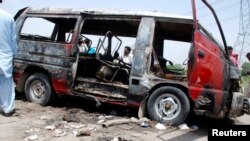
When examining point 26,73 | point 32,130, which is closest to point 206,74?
point 32,130

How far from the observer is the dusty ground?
5730mm

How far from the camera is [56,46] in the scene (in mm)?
7738

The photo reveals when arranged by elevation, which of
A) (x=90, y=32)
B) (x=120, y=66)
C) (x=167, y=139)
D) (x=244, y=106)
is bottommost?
(x=167, y=139)

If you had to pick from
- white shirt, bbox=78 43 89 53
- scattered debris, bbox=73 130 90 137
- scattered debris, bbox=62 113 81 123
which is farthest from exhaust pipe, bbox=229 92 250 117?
white shirt, bbox=78 43 89 53

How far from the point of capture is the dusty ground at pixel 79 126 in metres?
5.73

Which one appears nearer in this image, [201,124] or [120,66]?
[201,124]

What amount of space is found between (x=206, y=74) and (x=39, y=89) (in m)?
3.65

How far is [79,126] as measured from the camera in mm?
6305

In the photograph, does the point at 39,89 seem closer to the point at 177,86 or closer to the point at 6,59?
the point at 6,59

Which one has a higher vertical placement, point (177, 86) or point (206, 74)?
point (206, 74)

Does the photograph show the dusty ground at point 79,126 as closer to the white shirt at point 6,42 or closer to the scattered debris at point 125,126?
the scattered debris at point 125,126

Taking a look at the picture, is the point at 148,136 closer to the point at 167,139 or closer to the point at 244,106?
the point at 167,139

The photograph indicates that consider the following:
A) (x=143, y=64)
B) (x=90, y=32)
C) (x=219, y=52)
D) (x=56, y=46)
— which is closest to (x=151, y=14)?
(x=143, y=64)

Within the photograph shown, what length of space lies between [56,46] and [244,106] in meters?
3.86
